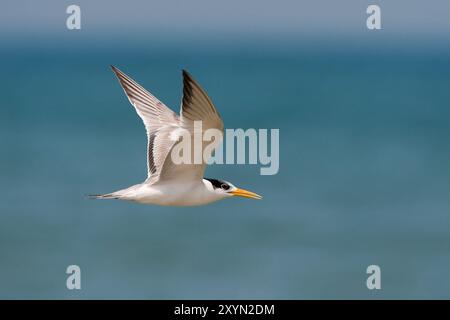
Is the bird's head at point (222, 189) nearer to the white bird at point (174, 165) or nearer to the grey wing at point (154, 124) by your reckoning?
the white bird at point (174, 165)

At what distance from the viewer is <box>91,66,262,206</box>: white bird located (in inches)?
254

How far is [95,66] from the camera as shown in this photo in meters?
23.0

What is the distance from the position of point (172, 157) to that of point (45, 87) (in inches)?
570

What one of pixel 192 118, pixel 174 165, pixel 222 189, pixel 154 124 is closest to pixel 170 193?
pixel 174 165

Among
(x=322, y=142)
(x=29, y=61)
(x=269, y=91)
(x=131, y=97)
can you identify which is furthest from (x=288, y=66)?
(x=131, y=97)

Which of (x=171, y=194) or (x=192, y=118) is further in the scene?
(x=171, y=194)

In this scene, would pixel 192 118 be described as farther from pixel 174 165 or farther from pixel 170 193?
pixel 170 193

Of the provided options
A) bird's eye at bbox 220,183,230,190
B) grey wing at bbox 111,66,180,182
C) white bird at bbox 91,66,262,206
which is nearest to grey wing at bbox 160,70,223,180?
white bird at bbox 91,66,262,206

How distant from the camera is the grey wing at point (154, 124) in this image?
7152 millimetres

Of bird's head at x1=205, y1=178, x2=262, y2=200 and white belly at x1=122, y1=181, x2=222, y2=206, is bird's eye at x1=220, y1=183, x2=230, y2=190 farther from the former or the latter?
white belly at x1=122, y1=181, x2=222, y2=206

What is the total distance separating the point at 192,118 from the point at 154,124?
3.12 feet

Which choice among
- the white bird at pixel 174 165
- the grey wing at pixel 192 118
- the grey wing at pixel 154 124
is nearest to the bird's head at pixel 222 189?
the white bird at pixel 174 165

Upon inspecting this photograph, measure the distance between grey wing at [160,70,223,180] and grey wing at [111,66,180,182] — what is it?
0.35 feet

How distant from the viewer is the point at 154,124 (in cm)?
748
